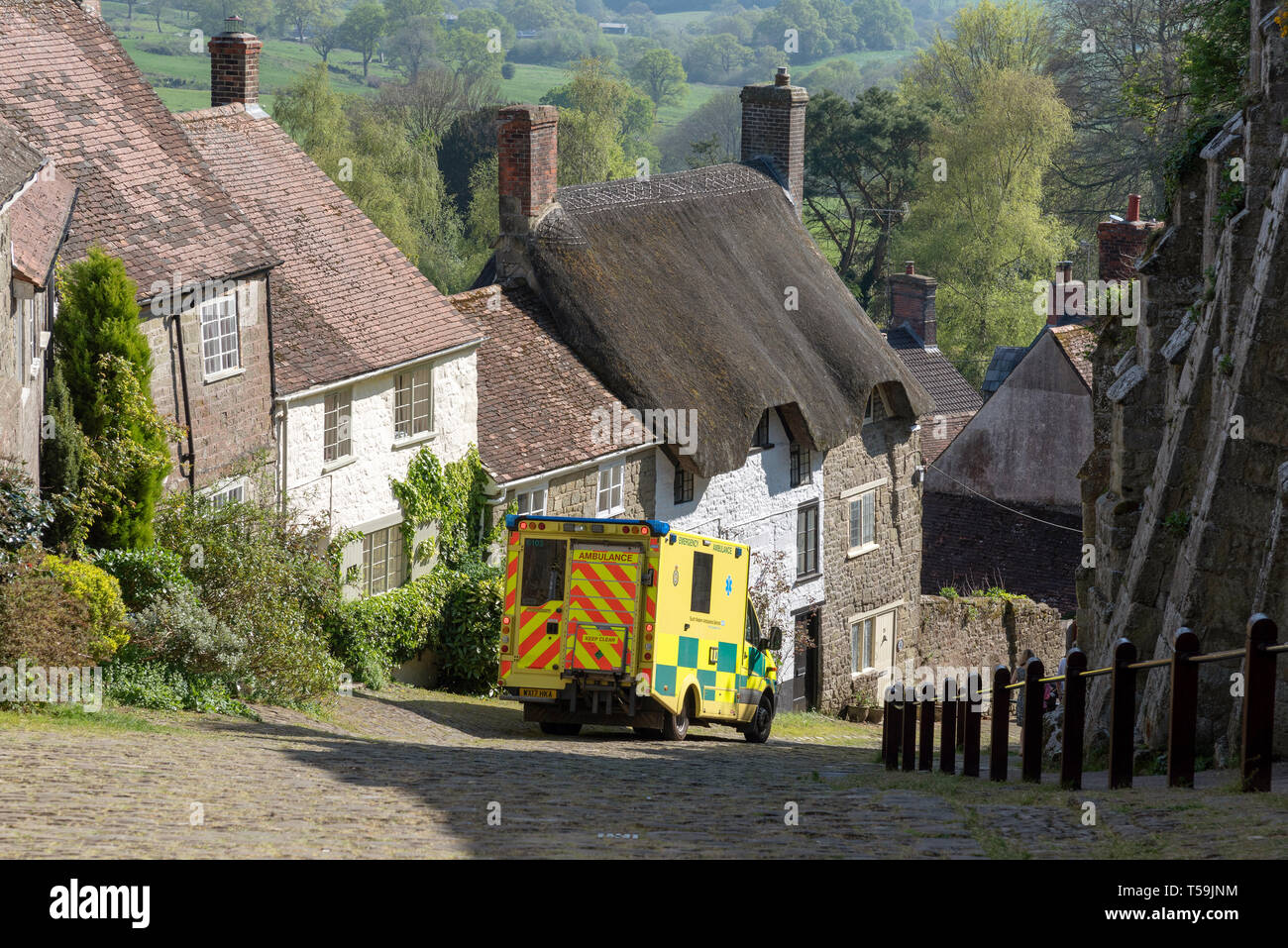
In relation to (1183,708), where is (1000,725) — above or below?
below

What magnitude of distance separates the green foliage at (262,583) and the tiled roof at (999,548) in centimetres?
1939

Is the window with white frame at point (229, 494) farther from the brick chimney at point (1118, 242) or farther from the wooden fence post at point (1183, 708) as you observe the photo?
the brick chimney at point (1118, 242)

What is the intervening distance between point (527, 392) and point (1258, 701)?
19829 mm

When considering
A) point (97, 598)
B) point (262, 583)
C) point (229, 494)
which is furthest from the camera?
point (229, 494)

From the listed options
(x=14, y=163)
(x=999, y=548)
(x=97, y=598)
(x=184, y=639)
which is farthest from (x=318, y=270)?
(x=999, y=548)

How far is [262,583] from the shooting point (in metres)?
20.0

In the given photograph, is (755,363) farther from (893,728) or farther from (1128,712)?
(1128,712)

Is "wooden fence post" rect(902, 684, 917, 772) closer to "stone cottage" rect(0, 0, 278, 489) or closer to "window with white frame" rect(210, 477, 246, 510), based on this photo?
"window with white frame" rect(210, 477, 246, 510)

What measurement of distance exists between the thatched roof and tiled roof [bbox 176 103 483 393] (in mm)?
3002

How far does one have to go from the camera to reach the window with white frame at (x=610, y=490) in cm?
2814

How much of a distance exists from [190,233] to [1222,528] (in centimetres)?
1370

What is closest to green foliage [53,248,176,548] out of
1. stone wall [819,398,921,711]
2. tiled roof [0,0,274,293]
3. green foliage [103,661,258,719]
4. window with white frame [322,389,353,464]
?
tiled roof [0,0,274,293]

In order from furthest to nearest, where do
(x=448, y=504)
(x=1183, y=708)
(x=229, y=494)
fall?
(x=448, y=504)
(x=229, y=494)
(x=1183, y=708)

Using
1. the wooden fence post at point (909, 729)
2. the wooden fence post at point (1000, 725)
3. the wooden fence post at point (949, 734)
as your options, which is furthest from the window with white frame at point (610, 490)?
the wooden fence post at point (1000, 725)
